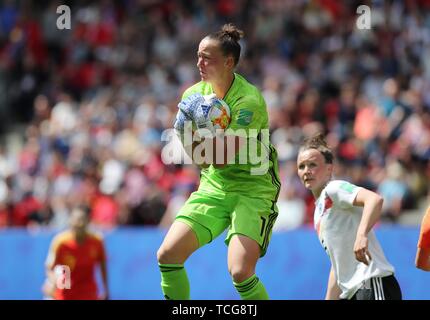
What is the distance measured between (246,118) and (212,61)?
0.48 metres

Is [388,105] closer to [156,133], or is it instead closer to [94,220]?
[156,133]

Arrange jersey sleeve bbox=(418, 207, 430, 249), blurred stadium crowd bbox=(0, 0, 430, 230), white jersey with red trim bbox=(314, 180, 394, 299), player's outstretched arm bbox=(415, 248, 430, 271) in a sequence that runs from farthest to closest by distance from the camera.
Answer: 1. blurred stadium crowd bbox=(0, 0, 430, 230)
2. white jersey with red trim bbox=(314, 180, 394, 299)
3. player's outstretched arm bbox=(415, 248, 430, 271)
4. jersey sleeve bbox=(418, 207, 430, 249)

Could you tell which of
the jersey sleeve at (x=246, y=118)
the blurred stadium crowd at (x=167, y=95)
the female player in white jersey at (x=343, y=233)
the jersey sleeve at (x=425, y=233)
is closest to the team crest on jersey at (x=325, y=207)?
the female player in white jersey at (x=343, y=233)

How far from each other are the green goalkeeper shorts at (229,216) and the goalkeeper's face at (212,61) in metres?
0.89

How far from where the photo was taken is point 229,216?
24.8 feet

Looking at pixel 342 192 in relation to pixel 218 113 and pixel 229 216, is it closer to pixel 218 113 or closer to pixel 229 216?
pixel 229 216

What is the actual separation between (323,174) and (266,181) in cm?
43

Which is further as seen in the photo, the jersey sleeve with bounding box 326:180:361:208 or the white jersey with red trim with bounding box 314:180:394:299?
the white jersey with red trim with bounding box 314:180:394:299

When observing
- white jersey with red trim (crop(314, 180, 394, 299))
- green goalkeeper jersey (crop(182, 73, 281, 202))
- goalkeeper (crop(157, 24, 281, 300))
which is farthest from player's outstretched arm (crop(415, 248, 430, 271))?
green goalkeeper jersey (crop(182, 73, 281, 202))

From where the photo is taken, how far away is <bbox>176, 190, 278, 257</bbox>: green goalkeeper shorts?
24.2 ft

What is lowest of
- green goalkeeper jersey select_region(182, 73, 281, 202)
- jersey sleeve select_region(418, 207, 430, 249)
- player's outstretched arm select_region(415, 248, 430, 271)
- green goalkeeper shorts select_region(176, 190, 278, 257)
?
player's outstretched arm select_region(415, 248, 430, 271)

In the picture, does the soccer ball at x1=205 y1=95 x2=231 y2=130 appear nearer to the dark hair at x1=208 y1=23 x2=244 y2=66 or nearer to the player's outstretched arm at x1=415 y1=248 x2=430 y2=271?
the dark hair at x1=208 y1=23 x2=244 y2=66

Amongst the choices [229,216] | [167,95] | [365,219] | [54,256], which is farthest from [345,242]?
[167,95]
